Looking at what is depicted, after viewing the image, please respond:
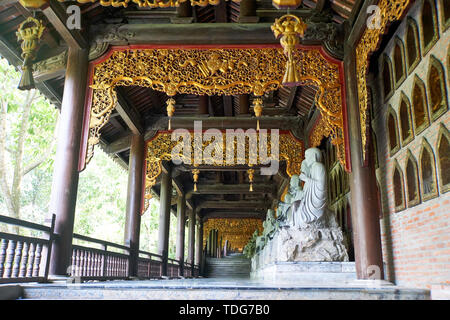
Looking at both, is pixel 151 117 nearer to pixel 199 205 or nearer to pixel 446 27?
pixel 446 27

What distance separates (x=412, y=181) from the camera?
5.05 meters

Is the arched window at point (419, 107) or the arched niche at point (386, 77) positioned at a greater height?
the arched niche at point (386, 77)

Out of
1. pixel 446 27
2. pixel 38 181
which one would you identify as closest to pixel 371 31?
pixel 446 27

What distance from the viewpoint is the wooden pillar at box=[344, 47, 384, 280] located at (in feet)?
17.8

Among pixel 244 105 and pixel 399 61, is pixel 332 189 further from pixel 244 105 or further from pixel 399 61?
pixel 399 61

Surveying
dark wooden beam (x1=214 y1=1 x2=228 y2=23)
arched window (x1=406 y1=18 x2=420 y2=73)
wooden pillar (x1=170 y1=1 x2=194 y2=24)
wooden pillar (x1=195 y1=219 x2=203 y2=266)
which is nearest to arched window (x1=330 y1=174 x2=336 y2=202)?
dark wooden beam (x1=214 y1=1 x2=228 y2=23)

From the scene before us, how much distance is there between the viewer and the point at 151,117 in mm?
10086

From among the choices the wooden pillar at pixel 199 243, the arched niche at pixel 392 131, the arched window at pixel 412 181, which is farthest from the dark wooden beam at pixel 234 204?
the arched window at pixel 412 181

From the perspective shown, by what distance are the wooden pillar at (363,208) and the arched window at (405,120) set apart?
21.8 inches

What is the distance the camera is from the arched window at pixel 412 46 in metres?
4.84

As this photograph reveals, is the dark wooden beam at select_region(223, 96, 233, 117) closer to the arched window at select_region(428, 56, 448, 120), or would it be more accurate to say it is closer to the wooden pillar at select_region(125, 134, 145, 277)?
the wooden pillar at select_region(125, 134, 145, 277)

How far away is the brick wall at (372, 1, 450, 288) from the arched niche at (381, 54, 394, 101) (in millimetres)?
93

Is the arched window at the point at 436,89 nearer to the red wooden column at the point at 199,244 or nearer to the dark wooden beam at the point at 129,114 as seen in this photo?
the dark wooden beam at the point at 129,114

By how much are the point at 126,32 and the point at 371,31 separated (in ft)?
12.1
